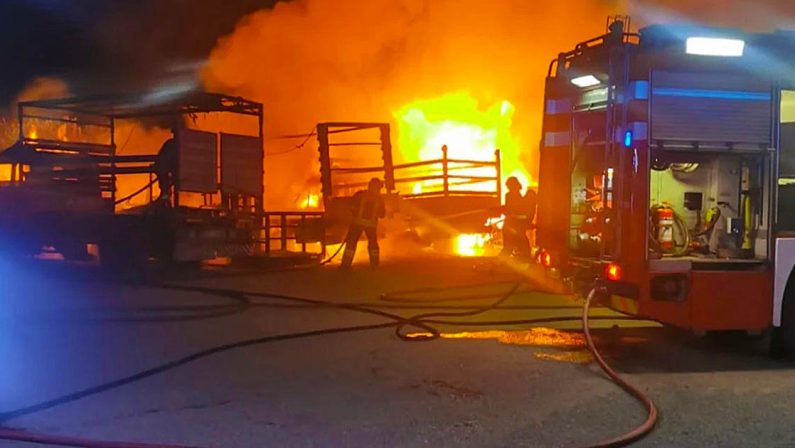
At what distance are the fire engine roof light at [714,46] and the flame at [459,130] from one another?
12982 mm

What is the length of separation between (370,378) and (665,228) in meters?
2.74

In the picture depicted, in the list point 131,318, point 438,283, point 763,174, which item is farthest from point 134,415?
point 438,283

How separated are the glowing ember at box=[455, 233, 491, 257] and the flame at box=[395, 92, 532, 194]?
2.93 metres

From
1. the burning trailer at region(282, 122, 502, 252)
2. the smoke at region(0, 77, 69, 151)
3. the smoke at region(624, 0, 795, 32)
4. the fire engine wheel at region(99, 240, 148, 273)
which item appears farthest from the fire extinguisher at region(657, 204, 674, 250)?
the smoke at region(0, 77, 69, 151)

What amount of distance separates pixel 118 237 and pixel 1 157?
11.5 ft

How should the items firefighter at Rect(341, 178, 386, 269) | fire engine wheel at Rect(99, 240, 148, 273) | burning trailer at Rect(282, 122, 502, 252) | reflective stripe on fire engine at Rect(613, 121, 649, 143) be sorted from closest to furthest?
reflective stripe on fire engine at Rect(613, 121, 649, 143), fire engine wheel at Rect(99, 240, 148, 273), firefighter at Rect(341, 178, 386, 269), burning trailer at Rect(282, 122, 502, 252)

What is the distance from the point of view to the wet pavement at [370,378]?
179 inches

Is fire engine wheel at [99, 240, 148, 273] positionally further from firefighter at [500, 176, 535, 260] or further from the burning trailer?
firefighter at [500, 176, 535, 260]

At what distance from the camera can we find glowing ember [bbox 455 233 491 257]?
16750 millimetres

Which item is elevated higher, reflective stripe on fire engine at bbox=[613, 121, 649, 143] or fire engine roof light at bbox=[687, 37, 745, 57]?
fire engine roof light at bbox=[687, 37, 745, 57]

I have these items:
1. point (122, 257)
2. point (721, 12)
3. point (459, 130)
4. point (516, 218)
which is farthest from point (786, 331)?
point (459, 130)

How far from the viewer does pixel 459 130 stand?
19.8 m

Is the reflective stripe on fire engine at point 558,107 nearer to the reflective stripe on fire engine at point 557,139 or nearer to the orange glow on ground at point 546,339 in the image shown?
the reflective stripe on fire engine at point 557,139

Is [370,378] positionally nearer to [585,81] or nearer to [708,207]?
[585,81]
